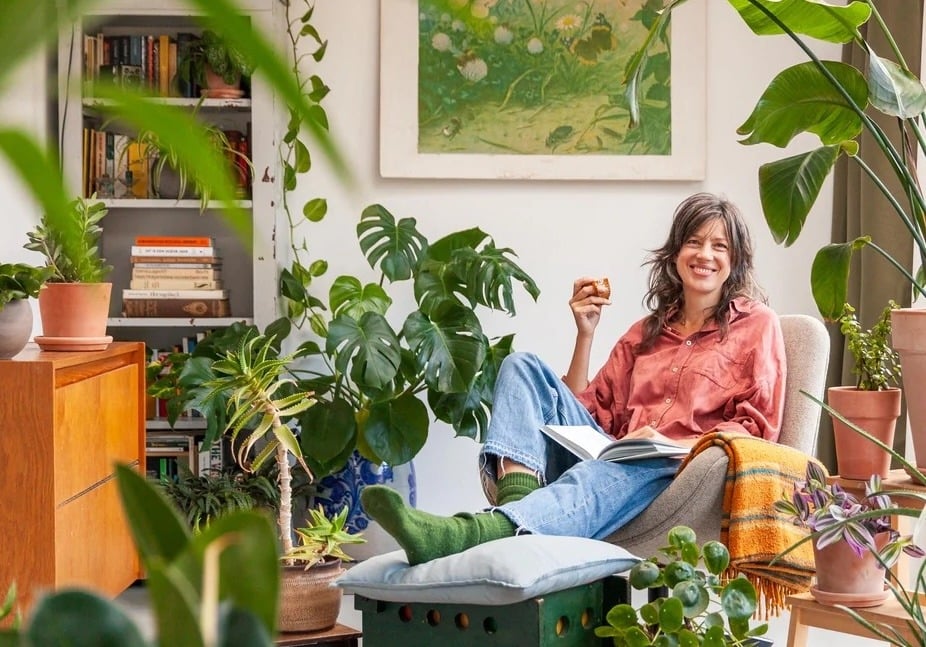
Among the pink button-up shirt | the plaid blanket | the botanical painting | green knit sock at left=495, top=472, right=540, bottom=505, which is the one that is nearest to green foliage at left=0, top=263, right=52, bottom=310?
green knit sock at left=495, top=472, right=540, bottom=505

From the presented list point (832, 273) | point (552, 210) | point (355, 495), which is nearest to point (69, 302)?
point (355, 495)

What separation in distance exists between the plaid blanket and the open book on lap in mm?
159

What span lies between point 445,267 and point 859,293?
4.61ft

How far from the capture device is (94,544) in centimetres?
286

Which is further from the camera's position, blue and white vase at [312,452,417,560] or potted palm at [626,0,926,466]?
blue and white vase at [312,452,417,560]

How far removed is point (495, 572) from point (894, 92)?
959mm

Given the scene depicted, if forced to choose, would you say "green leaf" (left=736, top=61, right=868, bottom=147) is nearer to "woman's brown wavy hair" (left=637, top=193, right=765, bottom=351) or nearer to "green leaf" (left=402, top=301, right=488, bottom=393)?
"woman's brown wavy hair" (left=637, top=193, right=765, bottom=351)

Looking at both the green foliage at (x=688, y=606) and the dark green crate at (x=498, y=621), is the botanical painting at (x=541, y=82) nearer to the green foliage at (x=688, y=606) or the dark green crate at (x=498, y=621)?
the dark green crate at (x=498, y=621)

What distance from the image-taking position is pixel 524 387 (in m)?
2.71

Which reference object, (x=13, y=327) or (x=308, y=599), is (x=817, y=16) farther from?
(x=13, y=327)

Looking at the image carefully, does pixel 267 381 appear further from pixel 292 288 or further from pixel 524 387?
pixel 292 288

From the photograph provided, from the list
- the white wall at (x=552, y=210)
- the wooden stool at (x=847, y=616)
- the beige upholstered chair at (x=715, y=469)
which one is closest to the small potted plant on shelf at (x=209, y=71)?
the white wall at (x=552, y=210)

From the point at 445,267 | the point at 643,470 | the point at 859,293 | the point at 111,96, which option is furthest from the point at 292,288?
the point at 111,96

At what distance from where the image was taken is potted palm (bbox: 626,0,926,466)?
5.09 feet
